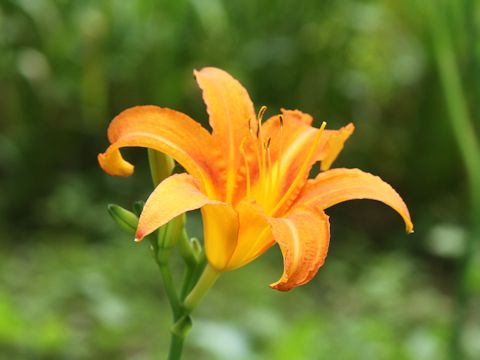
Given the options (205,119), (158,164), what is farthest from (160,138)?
(205,119)

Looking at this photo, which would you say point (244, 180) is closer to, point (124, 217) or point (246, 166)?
point (246, 166)

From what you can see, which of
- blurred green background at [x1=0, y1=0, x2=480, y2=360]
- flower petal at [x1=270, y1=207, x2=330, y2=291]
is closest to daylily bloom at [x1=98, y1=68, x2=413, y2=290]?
flower petal at [x1=270, y1=207, x2=330, y2=291]

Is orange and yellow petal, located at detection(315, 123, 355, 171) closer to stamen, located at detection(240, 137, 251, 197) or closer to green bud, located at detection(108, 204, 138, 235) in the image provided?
stamen, located at detection(240, 137, 251, 197)

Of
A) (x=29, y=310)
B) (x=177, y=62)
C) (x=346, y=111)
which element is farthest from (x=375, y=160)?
(x=29, y=310)

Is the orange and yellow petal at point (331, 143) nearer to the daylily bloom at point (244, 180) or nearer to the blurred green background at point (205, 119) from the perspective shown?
the daylily bloom at point (244, 180)

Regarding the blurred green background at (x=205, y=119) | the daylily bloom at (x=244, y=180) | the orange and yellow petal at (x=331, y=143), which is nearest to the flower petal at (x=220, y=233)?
the daylily bloom at (x=244, y=180)

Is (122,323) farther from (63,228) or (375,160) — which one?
(375,160)
